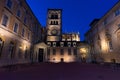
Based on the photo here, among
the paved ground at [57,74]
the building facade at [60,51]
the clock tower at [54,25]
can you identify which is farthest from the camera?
the clock tower at [54,25]

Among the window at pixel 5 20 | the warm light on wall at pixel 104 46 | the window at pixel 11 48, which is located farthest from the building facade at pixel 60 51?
the window at pixel 5 20

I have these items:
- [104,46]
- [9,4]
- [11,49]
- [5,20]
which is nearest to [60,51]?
[104,46]

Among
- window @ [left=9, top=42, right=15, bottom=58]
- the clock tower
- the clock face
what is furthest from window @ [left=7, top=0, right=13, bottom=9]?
the clock face

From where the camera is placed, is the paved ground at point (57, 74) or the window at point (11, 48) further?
the window at point (11, 48)

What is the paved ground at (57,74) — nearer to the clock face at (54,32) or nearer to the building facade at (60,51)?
the building facade at (60,51)

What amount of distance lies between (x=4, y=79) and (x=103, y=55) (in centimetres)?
2943

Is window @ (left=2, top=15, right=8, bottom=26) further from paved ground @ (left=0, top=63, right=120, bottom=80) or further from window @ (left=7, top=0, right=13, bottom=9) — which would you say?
paved ground @ (left=0, top=63, right=120, bottom=80)

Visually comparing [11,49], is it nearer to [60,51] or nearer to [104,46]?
[60,51]

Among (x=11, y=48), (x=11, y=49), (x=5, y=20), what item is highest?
(x=5, y=20)

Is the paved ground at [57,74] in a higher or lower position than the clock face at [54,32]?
lower

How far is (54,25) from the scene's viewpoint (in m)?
50.7

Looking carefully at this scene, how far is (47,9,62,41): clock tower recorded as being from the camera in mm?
48369

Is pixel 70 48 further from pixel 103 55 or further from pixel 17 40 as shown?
pixel 17 40

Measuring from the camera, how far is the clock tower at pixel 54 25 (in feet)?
159
